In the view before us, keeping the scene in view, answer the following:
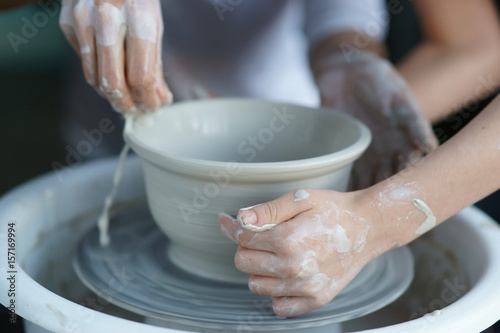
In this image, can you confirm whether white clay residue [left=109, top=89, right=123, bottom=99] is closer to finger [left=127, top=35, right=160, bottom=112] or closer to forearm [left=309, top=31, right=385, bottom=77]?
finger [left=127, top=35, right=160, bottom=112]

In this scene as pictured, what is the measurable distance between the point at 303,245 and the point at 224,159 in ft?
1.45

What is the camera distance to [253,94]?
1696 mm

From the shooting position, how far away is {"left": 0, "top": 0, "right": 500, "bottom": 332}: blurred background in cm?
274

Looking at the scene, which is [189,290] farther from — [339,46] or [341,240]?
[339,46]

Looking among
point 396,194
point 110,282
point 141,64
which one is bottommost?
point 110,282

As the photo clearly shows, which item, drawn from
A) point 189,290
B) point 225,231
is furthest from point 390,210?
point 189,290

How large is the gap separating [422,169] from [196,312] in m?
0.43

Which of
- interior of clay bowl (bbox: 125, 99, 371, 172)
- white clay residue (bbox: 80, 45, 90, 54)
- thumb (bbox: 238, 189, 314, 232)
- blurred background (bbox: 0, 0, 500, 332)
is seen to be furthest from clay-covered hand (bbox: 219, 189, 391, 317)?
blurred background (bbox: 0, 0, 500, 332)

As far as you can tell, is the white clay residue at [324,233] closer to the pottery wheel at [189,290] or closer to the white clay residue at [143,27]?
the pottery wheel at [189,290]

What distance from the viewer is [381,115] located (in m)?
1.23

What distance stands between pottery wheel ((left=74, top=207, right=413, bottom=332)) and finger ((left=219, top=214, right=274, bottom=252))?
0.46ft

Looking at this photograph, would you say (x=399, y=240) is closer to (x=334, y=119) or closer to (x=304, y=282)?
(x=304, y=282)

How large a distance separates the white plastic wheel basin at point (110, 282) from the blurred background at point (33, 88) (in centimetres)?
158

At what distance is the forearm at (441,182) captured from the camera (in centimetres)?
82
